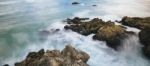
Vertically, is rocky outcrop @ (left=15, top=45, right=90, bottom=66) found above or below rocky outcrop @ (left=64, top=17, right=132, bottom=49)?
above

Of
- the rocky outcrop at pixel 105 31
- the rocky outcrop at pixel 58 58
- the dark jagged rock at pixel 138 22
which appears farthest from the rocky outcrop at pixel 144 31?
the rocky outcrop at pixel 58 58

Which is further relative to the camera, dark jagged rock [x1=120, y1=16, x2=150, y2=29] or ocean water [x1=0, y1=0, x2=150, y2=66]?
dark jagged rock [x1=120, y1=16, x2=150, y2=29]

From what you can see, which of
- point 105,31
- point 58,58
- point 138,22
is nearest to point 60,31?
point 105,31

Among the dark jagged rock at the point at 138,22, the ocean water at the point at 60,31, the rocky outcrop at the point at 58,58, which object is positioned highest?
the rocky outcrop at the point at 58,58

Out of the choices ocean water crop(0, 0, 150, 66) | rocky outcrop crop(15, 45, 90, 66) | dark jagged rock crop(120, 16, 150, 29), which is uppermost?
rocky outcrop crop(15, 45, 90, 66)

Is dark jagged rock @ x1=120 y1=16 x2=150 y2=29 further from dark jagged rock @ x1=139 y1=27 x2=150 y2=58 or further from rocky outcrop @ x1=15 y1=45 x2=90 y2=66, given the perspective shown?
rocky outcrop @ x1=15 y1=45 x2=90 y2=66

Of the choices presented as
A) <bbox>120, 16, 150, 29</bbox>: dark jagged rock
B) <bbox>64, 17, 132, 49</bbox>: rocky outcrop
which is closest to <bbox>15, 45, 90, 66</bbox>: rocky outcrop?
<bbox>64, 17, 132, 49</bbox>: rocky outcrop

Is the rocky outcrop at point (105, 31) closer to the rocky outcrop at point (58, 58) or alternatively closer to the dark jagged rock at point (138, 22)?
the dark jagged rock at point (138, 22)

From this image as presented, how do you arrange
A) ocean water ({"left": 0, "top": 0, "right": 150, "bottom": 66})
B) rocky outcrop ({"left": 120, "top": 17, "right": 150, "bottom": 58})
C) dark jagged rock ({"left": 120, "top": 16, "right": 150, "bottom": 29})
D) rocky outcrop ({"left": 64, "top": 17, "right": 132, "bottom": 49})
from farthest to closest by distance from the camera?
dark jagged rock ({"left": 120, "top": 16, "right": 150, "bottom": 29}), rocky outcrop ({"left": 64, "top": 17, "right": 132, "bottom": 49}), ocean water ({"left": 0, "top": 0, "right": 150, "bottom": 66}), rocky outcrop ({"left": 120, "top": 17, "right": 150, "bottom": 58})
